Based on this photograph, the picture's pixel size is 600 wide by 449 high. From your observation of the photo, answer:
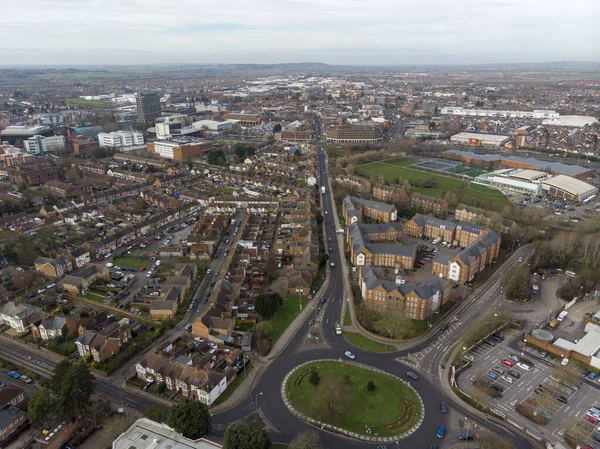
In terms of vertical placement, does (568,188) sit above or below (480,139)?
below

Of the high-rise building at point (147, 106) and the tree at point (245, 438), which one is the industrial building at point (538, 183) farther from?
the high-rise building at point (147, 106)

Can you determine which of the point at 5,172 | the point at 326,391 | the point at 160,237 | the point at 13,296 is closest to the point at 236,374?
the point at 326,391

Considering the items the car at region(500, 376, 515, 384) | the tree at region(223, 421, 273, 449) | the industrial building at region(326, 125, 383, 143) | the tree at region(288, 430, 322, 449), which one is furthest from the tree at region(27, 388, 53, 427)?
the industrial building at region(326, 125, 383, 143)

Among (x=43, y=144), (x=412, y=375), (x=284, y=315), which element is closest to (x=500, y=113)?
(x=43, y=144)

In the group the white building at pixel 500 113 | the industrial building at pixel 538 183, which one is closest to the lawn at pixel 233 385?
the industrial building at pixel 538 183

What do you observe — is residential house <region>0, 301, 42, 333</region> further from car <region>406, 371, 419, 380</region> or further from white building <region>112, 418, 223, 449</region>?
A: car <region>406, 371, 419, 380</region>

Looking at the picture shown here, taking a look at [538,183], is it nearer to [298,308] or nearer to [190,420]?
[298,308]
